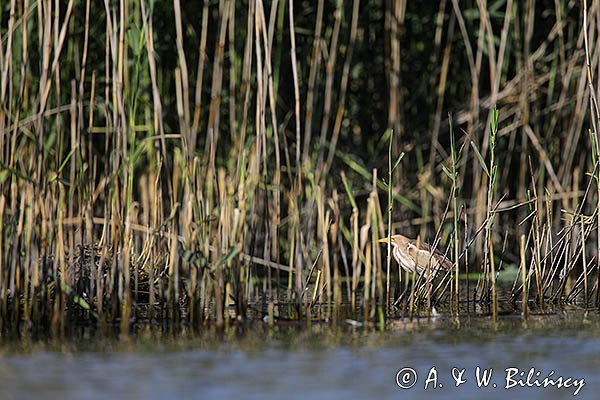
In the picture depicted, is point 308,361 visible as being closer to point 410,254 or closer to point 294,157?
point 410,254

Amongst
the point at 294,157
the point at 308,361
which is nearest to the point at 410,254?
the point at 294,157

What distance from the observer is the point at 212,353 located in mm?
4836

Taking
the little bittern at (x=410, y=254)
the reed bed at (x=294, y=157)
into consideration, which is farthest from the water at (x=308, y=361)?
the little bittern at (x=410, y=254)

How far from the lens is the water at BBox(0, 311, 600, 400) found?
4.20 meters

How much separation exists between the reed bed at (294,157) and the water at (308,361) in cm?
25

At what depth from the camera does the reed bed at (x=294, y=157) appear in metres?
5.38

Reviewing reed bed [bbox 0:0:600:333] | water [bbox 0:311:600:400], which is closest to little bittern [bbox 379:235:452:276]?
reed bed [bbox 0:0:600:333]

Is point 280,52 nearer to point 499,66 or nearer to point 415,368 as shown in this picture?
point 499,66

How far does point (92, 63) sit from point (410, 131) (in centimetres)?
265

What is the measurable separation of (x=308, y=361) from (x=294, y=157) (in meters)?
4.00

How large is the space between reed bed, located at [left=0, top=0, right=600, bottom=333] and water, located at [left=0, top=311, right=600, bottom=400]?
0.83 feet

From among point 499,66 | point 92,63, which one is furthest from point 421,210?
point 92,63

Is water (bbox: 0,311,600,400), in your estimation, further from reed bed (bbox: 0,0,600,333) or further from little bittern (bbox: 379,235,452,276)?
little bittern (bbox: 379,235,452,276)

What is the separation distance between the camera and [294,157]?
854cm
